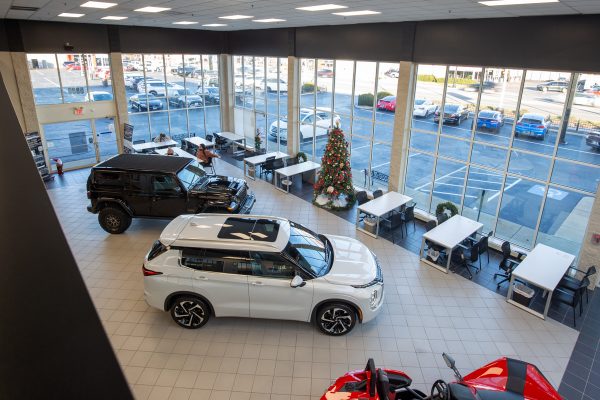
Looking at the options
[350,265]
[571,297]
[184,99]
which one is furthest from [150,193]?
[184,99]

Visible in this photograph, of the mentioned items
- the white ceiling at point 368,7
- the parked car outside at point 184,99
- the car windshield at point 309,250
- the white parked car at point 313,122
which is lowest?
the car windshield at point 309,250

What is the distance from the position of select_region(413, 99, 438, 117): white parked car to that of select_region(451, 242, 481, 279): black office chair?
4.00 metres

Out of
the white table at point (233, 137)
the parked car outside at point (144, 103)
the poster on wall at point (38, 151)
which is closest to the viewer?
the poster on wall at point (38, 151)

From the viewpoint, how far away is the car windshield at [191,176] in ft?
31.9

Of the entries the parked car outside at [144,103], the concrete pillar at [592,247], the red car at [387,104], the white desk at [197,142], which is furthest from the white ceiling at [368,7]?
the parked car outside at [144,103]

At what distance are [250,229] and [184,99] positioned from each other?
13035 mm

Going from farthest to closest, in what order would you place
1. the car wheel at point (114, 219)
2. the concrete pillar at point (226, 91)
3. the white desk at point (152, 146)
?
the concrete pillar at point (226, 91)
the white desk at point (152, 146)
the car wheel at point (114, 219)

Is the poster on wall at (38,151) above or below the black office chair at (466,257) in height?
above

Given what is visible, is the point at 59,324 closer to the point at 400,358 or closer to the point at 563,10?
the point at 400,358

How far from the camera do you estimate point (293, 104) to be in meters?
15.0

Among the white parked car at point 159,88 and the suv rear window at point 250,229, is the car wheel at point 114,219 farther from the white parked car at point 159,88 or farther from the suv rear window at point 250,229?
the white parked car at point 159,88

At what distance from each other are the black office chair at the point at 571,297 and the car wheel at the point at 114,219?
935cm

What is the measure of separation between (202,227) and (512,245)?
731cm

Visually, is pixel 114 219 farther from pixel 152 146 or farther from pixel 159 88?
pixel 159 88
